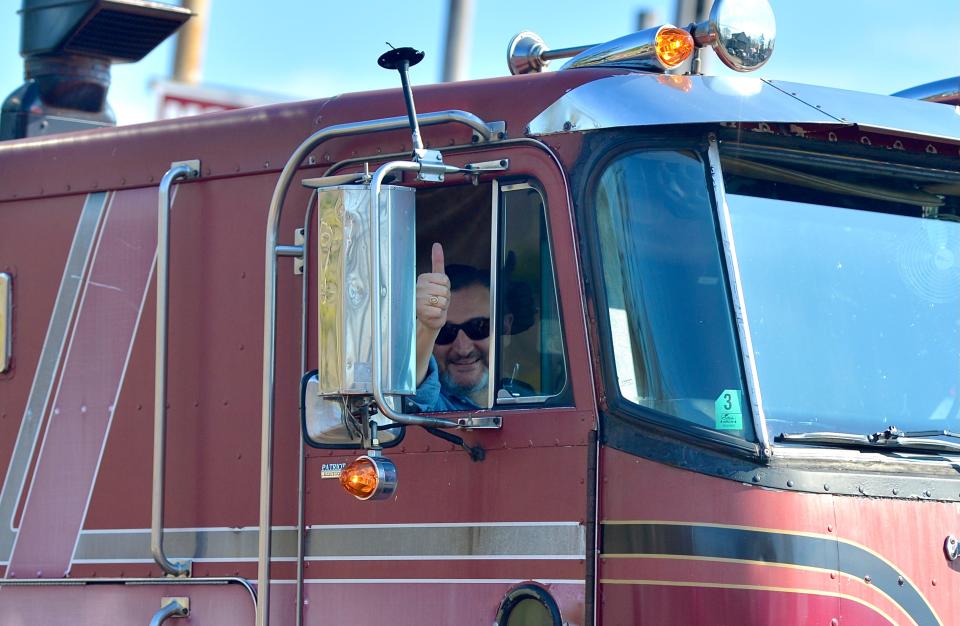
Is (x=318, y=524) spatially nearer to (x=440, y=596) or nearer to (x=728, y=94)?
(x=440, y=596)

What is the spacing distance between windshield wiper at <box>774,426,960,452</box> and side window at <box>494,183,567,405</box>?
2.32 feet

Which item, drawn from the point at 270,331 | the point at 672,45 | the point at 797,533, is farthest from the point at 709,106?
the point at 270,331

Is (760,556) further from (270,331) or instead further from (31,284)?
(31,284)

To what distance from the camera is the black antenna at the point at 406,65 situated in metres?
4.05

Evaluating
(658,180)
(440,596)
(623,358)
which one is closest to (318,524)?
(440,596)

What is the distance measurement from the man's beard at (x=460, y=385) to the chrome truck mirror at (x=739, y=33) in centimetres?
119

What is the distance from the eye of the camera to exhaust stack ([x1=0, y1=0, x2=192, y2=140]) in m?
6.34

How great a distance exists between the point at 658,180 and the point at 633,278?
30 centimetres

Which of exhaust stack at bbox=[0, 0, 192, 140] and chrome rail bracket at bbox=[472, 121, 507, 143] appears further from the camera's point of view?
exhaust stack at bbox=[0, 0, 192, 140]

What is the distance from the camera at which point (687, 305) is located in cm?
400

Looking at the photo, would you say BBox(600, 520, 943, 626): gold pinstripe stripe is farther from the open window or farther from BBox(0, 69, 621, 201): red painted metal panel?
BBox(0, 69, 621, 201): red painted metal panel

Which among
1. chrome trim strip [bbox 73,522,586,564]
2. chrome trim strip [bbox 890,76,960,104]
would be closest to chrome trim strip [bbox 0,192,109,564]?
chrome trim strip [bbox 73,522,586,564]

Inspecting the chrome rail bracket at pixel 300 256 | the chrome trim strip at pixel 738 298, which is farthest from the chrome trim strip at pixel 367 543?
the chrome rail bracket at pixel 300 256

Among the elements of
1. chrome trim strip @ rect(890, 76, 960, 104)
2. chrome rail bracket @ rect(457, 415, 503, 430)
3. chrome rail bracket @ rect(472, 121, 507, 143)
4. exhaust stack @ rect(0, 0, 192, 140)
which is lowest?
chrome rail bracket @ rect(457, 415, 503, 430)
